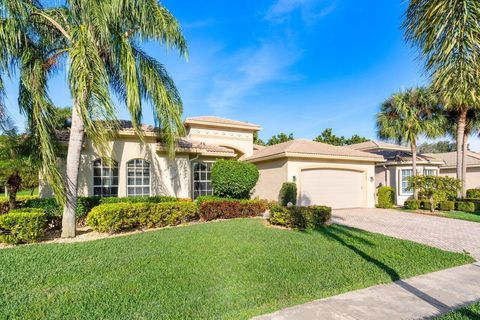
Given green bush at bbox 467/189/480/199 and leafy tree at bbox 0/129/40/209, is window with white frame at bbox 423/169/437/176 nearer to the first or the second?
green bush at bbox 467/189/480/199

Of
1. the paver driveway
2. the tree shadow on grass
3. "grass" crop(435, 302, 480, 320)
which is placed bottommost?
the paver driveway

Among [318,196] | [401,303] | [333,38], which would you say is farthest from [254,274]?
[333,38]

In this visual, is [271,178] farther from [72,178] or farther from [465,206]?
[465,206]

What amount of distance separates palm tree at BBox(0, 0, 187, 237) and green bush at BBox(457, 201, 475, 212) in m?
18.4

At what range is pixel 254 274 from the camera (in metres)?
5.30

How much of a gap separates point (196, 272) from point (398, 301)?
3.80m

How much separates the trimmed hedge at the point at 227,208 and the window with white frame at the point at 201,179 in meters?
4.14

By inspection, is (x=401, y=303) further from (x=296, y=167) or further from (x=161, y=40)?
(x=296, y=167)

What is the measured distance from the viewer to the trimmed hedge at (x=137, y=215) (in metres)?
8.92

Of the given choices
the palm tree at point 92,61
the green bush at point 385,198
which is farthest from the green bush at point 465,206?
the palm tree at point 92,61

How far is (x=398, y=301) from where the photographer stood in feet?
14.2

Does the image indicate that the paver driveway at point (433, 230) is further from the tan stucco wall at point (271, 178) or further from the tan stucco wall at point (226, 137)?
the tan stucco wall at point (226, 137)

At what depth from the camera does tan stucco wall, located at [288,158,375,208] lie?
1572cm

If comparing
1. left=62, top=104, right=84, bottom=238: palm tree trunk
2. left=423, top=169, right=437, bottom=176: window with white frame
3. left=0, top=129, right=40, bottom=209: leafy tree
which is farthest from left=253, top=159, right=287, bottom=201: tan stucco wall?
left=423, top=169, right=437, bottom=176: window with white frame
